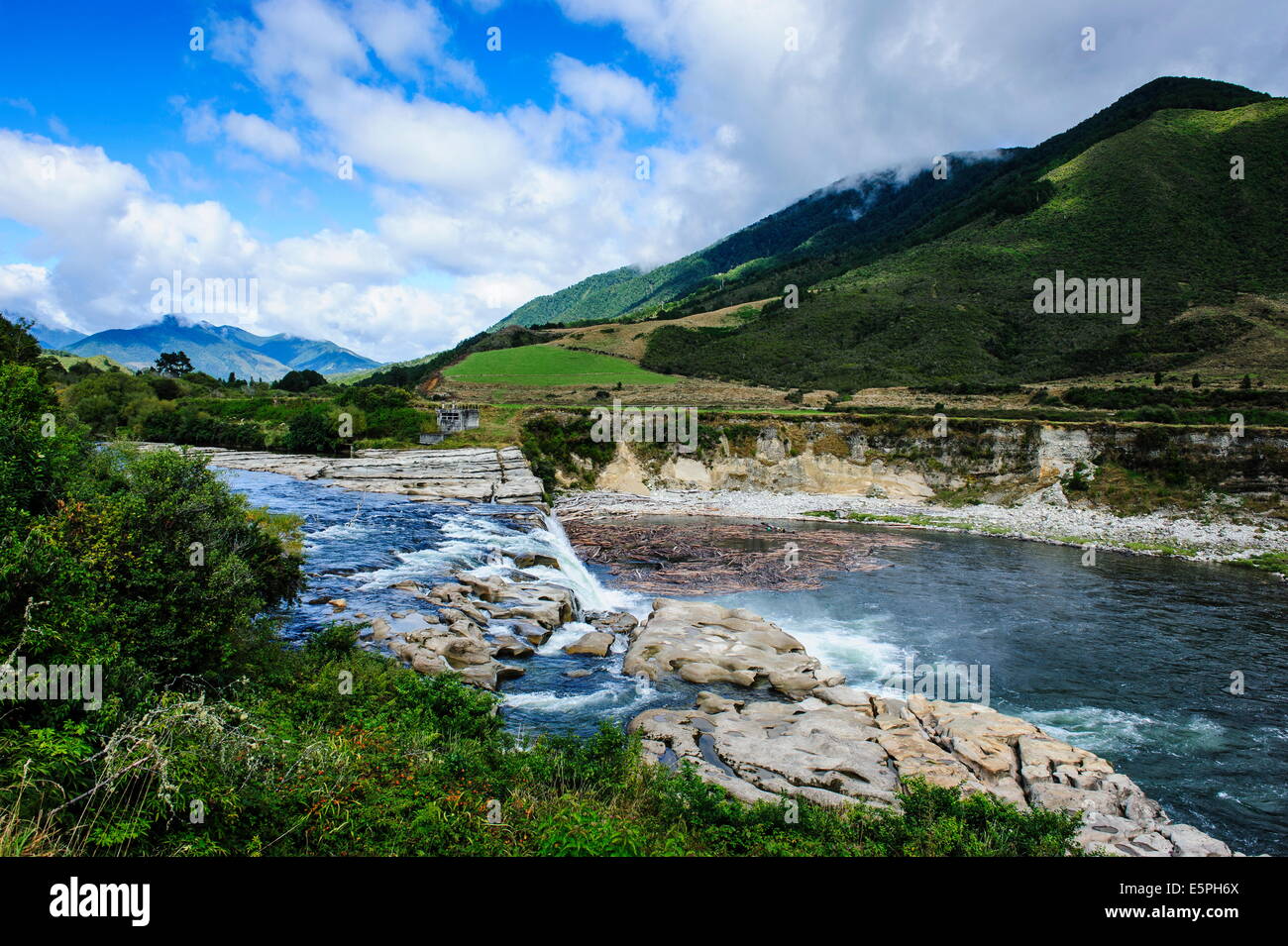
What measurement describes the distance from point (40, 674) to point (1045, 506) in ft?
185

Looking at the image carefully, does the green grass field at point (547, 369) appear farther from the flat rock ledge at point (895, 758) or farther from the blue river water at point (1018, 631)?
the flat rock ledge at point (895, 758)

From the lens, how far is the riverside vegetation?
5.78 metres

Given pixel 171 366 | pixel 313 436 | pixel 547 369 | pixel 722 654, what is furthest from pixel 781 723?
pixel 171 366

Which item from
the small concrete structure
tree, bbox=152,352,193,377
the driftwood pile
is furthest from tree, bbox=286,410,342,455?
tree, bbox=152,352,193,377

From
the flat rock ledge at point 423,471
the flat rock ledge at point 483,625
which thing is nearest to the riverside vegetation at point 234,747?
the flat rock ledge at point 483,625

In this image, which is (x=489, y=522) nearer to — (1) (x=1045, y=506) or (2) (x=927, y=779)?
(2) (x=927, y=779)

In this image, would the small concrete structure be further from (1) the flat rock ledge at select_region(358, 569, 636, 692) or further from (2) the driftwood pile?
(1) the flat rock ledge at select_region(358, 569, 636, 692)

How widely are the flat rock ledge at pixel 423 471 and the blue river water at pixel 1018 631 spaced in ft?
9.10

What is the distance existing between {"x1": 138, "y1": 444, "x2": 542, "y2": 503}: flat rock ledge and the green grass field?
28.2 m

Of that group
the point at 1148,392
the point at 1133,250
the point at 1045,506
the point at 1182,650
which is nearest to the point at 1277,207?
the point at 1133,250

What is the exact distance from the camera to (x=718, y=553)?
3503 cm

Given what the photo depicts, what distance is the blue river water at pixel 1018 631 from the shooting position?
46.3 feet

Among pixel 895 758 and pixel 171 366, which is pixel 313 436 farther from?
pixel 171 366
